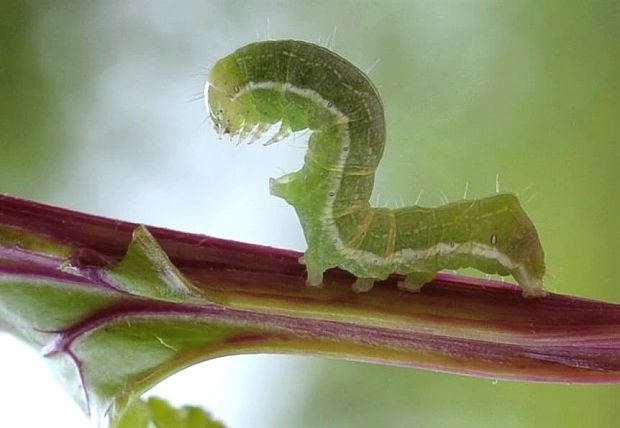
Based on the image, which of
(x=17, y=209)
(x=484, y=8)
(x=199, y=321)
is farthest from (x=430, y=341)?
(x=484, y=8)

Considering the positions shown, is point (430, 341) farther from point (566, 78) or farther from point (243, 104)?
point (566, 78)

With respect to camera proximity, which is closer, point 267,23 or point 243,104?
point 243,104

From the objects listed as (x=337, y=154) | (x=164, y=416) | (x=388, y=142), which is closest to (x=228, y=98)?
(x=337, y=154)

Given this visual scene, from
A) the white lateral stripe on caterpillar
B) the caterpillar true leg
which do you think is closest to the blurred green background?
the white lateral stripe on caterpillar

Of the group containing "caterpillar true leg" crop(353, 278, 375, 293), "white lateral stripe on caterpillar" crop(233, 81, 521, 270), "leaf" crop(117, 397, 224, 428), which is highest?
"white lateral stripe on caterpillar" crop(233, 81, 521, 270)

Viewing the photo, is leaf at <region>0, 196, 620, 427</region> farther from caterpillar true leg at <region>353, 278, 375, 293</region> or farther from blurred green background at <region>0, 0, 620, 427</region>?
blurred green background at <region>0, 0, 620, 427</region>

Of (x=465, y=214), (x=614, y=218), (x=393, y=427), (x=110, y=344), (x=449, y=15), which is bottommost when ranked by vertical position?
(x=393, y=427)
